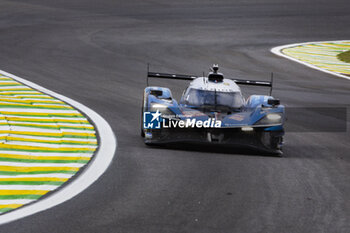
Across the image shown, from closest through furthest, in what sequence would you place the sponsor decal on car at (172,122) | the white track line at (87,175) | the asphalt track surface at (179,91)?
the white track line at (87,175), the asphalt track surface at (179,91), the sponsor decal on car at (172,122)

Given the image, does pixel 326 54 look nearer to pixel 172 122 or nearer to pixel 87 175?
pixel 172 122

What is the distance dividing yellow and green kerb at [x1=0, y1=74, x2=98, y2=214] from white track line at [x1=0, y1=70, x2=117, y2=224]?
5.8 inches

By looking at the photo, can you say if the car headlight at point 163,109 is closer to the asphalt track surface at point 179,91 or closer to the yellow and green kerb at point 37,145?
the asphalt track surface at point 179,91

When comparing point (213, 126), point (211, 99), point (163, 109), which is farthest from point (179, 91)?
point (213, 126)

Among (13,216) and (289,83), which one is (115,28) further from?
(13,216)

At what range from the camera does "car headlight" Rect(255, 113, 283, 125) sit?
41.0ft

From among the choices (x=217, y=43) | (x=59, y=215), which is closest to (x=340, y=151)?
(x=59, y=215)

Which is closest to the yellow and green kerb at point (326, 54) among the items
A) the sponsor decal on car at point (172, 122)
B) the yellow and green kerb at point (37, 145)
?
the yellow and green kerb at point (37, 145)

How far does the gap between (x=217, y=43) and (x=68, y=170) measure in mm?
20121

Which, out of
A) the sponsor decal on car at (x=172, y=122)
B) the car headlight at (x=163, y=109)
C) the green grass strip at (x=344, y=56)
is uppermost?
the car headlight at (x=163, y=109)

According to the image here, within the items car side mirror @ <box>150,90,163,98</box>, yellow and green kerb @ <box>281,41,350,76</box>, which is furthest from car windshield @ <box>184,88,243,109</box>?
yellow and green kerb @ <box>281,41,350,76</box>

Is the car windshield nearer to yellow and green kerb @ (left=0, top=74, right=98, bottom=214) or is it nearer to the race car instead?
the race car

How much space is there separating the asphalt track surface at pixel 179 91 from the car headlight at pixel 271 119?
0.66 meters

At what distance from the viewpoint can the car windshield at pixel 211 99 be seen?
13.6 meters
